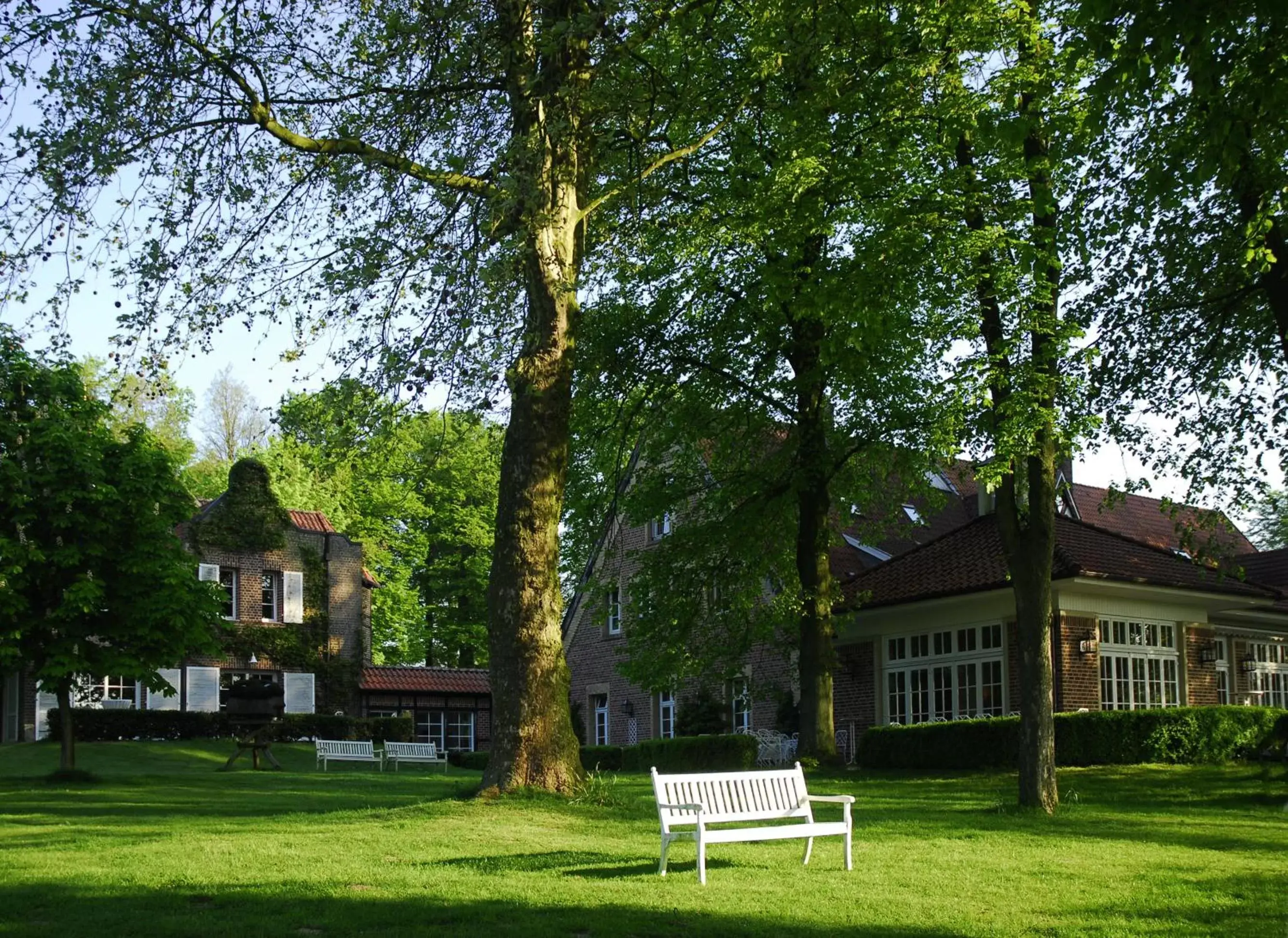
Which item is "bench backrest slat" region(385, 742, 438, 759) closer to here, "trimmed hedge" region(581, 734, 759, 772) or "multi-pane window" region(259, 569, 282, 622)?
"trimmed hedge" region(581, 734, 759, 772)

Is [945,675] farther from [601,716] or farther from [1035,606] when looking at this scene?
[601,716]

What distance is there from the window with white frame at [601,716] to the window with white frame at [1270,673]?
17968mm

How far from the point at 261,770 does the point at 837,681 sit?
1337 cm

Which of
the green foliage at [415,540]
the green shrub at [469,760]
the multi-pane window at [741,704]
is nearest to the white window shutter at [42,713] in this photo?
the green shrub at [469,760]

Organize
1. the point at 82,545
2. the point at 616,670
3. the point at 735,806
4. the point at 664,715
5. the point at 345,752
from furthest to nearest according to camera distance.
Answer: the point at 664,715, the point at 616,670, the point at 345,752, the point at 82,545, the point at 735,806

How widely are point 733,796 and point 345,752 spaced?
21625 millimetres

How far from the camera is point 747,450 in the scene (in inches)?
1008

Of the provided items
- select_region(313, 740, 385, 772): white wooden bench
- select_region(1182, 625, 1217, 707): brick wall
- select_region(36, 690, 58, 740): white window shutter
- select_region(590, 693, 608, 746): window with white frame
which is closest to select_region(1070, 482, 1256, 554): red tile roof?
select_region(1182, 625, 1217, 707): brick wall

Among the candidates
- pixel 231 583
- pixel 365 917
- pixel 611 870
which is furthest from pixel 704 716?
pixel 365 917

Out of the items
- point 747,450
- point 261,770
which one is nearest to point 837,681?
point 747,450

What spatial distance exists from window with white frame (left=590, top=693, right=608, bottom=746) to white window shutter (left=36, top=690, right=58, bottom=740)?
15.5 metres

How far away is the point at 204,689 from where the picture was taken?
41.3 m

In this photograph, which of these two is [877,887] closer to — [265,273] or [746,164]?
[265,273]

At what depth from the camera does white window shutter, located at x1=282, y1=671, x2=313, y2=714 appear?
1699 inches
